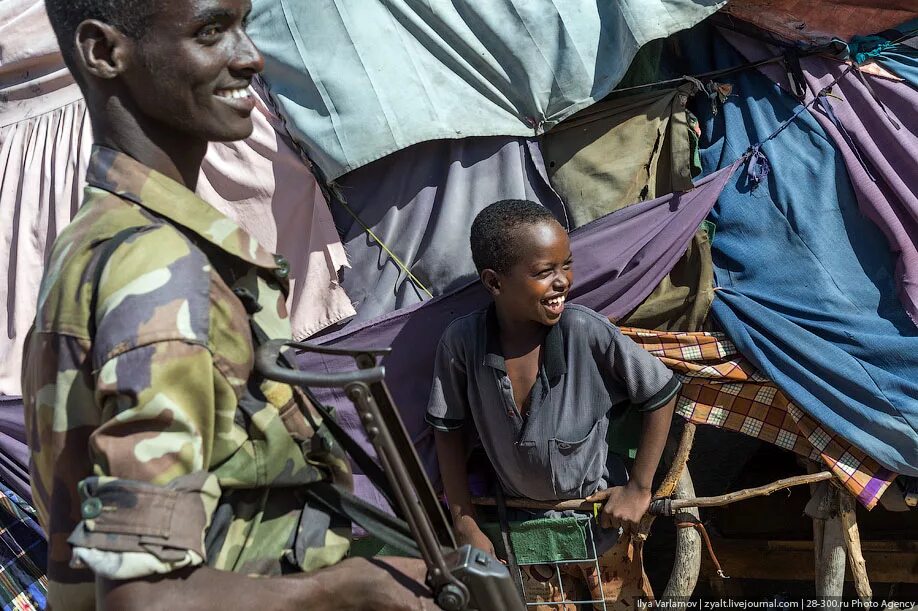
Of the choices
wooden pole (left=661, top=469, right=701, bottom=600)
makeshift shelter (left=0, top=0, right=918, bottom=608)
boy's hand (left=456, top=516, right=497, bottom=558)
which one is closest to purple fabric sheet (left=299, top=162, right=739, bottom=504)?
makeshift shelter (left=0, top=0, right=918, bottom=608)

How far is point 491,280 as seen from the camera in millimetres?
2793

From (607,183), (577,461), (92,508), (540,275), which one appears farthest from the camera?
(607,183)

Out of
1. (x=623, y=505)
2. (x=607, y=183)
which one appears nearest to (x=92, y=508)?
(x=623, y=505)

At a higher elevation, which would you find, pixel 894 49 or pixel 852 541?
pixel 894 49

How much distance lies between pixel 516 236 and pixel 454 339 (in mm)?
384

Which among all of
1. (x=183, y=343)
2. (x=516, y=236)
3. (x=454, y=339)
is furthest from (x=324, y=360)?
(x=183, y=343)

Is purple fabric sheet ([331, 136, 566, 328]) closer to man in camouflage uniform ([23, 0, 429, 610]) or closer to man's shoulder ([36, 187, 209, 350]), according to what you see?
man in camouflage uniform ([23, 0, 429, 610])

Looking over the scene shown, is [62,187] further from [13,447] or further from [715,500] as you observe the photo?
[715,500]

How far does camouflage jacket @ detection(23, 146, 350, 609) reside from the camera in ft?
3.53

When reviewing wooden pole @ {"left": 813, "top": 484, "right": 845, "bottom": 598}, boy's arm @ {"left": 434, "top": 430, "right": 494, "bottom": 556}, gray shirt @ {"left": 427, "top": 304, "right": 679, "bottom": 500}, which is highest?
gray shirt @ {"left": 427, "top": 304, "right": 679, "bottom": 500}

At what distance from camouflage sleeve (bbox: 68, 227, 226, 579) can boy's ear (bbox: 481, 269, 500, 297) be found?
168cm

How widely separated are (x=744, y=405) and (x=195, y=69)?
7.25ft

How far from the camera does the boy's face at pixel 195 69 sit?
131 cm

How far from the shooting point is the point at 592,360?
2809 millimetres
